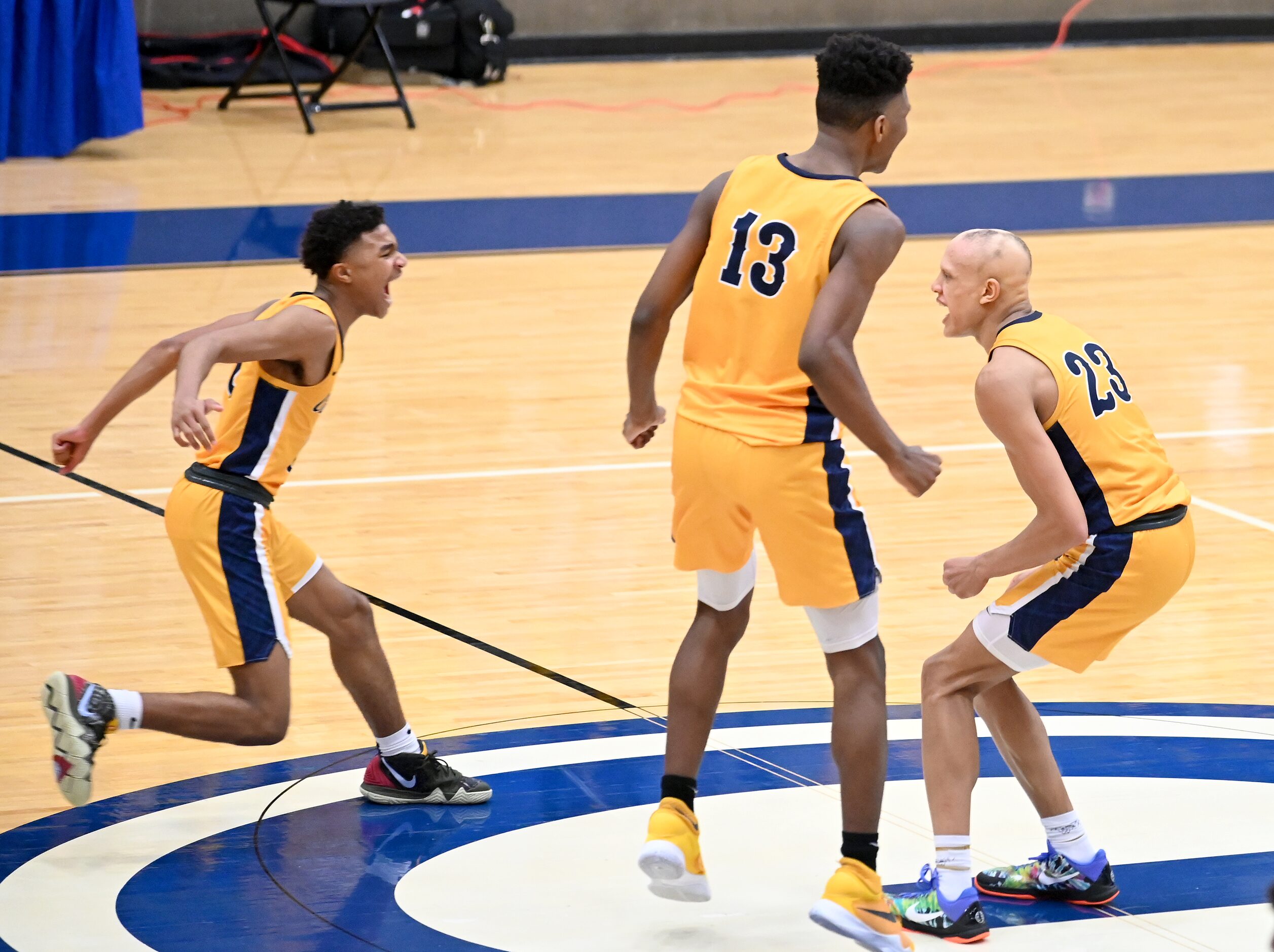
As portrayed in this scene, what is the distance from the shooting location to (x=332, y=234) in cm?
331

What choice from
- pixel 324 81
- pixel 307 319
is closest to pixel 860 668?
pixel 307 319

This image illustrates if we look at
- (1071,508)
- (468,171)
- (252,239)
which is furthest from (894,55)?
(468,171)

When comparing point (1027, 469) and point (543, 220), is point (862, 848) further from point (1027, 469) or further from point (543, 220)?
point (543, 220)

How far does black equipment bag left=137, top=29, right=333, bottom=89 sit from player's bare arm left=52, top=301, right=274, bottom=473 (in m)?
9.69

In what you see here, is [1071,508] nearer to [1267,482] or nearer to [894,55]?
[894,55]

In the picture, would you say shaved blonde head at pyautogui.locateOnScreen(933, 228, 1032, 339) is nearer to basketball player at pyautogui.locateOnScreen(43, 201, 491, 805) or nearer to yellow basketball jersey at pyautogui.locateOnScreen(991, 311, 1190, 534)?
yellow basketball jersey at pyautogui.locateOnScreen(991, 311, 1190, 534)

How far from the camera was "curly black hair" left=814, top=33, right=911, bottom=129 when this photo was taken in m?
2.80

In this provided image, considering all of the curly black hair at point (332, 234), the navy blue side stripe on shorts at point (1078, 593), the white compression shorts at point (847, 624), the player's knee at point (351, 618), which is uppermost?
the curly black hair at point (332, 234)

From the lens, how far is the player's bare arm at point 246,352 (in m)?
2.98

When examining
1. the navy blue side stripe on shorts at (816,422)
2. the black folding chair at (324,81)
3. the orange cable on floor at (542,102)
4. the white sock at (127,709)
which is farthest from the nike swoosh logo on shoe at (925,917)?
the orange cable on floor at (542,102)

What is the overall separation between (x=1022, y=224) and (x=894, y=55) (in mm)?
6370

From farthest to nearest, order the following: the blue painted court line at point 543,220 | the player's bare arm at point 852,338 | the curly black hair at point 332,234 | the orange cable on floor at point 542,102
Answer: the orange cable on floor at point 542,102
the blue painted court line at point 543,220
the curly black hair at point 332,234
the player's bare arm at point 852,338

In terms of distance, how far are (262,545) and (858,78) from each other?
132 cm

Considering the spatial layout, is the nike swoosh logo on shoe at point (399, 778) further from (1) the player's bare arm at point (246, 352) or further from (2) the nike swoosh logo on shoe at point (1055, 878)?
(2) the nike swoosh logo on shoe at point (1055, 878)
